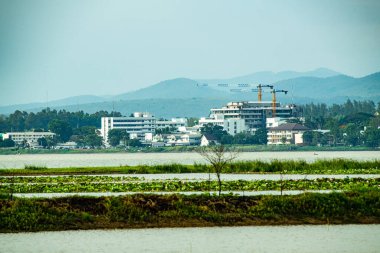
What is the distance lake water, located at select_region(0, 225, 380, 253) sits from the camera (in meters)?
27.6

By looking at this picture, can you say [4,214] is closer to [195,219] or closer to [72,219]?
[72,219]

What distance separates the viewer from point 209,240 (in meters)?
29.1

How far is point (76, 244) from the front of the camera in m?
28.5

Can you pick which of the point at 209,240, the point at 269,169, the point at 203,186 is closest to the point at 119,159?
the point at 269,169

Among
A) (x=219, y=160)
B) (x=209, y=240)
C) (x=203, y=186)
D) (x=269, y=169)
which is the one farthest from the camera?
(x=269, y=169)

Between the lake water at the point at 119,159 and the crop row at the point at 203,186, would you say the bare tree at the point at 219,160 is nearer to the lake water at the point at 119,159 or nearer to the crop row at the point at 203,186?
the crop row at the point at 203,186

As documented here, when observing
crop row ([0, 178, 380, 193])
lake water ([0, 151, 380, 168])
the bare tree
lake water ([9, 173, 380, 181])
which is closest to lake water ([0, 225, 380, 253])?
the bare tree

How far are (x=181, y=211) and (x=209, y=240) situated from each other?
281 cm

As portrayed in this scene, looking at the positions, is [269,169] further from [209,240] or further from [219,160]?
[209,240]

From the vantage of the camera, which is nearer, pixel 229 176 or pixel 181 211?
pixel 181 211

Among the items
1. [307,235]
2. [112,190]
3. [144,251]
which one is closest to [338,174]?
[112,190]

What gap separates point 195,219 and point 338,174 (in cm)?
2443

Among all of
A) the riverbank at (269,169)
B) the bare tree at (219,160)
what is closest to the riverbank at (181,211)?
the bare tree at (219,160)

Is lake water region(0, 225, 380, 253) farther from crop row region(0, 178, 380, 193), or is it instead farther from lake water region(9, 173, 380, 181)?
lake water region(9, 173, 380, 181)
